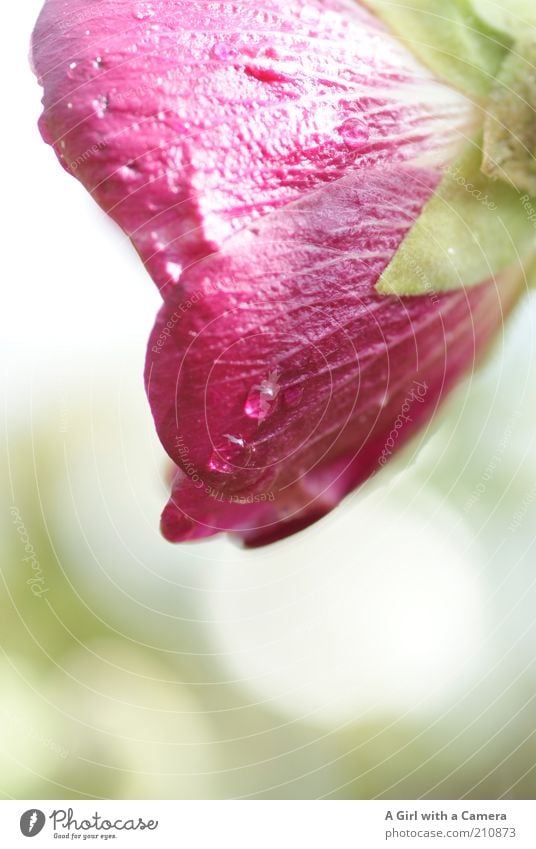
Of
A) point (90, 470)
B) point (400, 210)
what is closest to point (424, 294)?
point (400, 210)

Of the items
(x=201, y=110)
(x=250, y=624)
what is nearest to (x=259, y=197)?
(x=201, y=110)

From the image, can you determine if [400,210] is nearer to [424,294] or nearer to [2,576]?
[424,294]
